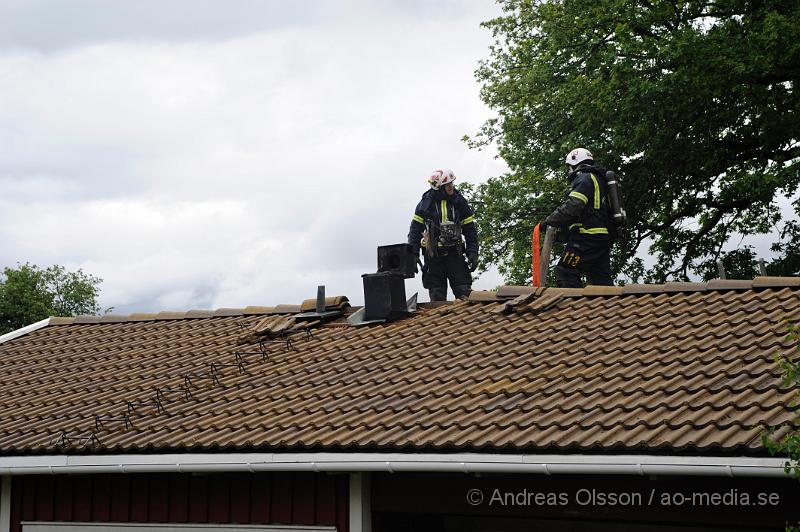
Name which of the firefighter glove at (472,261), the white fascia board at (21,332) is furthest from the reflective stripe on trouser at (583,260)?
the white fascia board at (21,332)

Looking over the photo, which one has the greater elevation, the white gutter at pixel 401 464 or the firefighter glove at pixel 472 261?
the firefighter glove at pixel 472 261

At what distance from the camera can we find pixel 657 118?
950 inches

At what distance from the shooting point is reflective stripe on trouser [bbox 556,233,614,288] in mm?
14891

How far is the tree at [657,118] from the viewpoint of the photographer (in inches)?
918

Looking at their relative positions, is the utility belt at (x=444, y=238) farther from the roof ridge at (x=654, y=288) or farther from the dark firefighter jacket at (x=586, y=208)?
the roof ridge at (x=654, y=288)

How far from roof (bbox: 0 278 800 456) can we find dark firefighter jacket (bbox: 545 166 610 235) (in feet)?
5.86

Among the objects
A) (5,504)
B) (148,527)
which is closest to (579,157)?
(148,527)

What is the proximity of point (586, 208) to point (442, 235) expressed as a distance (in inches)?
85.9

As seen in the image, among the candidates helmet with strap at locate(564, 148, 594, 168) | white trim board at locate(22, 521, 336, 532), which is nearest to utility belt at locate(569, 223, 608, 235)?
helmet with strap at locate(564, 148, 594, 168)

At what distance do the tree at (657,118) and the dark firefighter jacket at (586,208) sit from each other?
875 centimetres

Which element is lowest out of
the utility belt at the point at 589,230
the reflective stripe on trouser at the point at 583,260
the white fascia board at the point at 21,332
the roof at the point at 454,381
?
the roof at the point at 454,381

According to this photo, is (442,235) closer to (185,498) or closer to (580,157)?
(580,157)

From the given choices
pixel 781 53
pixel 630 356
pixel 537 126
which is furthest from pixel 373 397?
pixel 537 126

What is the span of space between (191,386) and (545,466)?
481 centimetres
